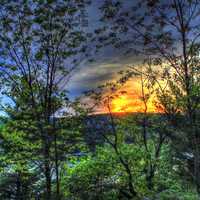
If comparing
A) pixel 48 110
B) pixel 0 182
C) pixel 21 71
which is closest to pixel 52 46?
pixel 21 71

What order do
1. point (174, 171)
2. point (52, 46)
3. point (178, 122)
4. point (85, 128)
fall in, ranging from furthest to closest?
point (174, 171) → point (85, 128) → point (52, 46) → point (178, 122)

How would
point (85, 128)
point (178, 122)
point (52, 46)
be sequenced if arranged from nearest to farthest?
point (178, 122) → point (52, 46) → point (85, 128)

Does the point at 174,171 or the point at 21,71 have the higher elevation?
the point at 21,71

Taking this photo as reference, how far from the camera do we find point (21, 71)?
69.5 feet


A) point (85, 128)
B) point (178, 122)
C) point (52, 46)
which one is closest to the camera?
point (178, 122)

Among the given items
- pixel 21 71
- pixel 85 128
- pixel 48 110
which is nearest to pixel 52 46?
pixel 21 71

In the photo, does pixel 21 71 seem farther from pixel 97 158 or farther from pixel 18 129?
pixel 97 158

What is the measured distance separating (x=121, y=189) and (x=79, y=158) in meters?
3.09

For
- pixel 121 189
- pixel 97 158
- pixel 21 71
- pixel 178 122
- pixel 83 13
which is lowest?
pixel 121 189

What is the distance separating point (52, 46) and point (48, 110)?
342 cm

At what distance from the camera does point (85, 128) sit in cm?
2238

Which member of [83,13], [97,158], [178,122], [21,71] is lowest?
[97,158]

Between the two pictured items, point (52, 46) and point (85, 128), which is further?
point (85, 128)

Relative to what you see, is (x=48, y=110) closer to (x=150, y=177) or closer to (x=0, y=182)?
(x=150, y=177)
